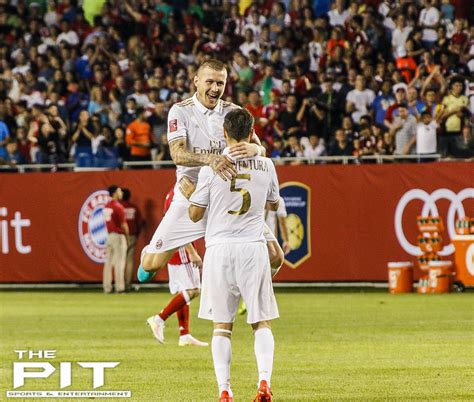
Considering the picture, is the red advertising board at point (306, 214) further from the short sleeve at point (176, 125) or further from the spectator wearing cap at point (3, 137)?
the short sleeve at point (176, 125)

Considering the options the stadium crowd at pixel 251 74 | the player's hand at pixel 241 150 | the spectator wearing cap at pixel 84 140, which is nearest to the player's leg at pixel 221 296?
the player's hand at pixel 241 150

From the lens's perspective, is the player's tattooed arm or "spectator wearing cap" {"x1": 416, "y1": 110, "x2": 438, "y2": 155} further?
"spectator wearing cap" {"x1": 416, "y1": 110, "x2": 438, "y2": 155}

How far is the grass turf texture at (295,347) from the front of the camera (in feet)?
38.2

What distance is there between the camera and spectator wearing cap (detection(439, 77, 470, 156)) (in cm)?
2473

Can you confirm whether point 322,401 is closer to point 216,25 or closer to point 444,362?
point 444,362

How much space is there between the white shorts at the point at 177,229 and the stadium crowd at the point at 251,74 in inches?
469

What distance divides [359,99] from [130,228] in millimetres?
5324

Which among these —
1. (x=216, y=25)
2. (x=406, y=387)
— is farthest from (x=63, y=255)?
(x=406, y=387)

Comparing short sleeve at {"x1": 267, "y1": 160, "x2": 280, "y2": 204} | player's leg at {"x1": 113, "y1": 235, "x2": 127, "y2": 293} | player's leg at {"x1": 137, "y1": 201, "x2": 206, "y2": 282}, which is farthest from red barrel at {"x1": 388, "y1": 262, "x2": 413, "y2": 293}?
short sleeve at {"x1": 267, "y1": 160, "x2": 280, "y2": 204}

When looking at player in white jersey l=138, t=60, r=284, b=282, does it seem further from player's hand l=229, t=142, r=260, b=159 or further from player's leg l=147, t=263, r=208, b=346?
player's leg l=147, t=263, r=208, b=346

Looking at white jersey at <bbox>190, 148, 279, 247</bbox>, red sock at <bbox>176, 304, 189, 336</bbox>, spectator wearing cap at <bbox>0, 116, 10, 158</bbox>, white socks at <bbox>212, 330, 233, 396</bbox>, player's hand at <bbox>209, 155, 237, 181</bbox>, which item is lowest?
red sock at <bbox>176, 304, 189, 336</bbox>

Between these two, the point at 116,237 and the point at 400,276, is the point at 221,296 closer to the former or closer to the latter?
the point at 400,276

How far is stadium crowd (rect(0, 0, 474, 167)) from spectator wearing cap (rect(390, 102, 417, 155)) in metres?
0.02

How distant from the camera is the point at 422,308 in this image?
2111 cm
